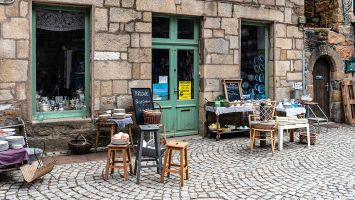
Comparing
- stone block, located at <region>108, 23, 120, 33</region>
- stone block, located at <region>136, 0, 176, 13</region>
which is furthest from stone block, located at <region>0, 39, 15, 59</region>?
stone block, located at <region>136, 0, 176, 13</region>

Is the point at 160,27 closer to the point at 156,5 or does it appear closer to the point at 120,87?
the point at 156,5

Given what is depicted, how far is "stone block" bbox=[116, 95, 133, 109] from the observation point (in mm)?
7125

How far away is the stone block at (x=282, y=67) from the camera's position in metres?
9.14

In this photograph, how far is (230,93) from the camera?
331 inches

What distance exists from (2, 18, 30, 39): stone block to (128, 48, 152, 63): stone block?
6.08 feet

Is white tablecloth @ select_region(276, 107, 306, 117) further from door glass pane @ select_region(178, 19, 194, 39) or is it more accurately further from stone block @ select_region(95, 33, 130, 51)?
stone block @ select_region(95, 33, 130, 51)

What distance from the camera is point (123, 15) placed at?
7117 mm

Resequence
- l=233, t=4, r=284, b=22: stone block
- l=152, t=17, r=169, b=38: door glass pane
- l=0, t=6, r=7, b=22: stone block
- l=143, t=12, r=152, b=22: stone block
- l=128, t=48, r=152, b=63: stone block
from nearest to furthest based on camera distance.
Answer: l=0, t=6, r=7, b=22: stone block, l=128, t=48, r=152, b=63: stone block, l=143, t=12, r=152, b=22: stone block, l=152, t=17, r=169, b=38: door glass pane, l=233, t=4, r=284, b=22: stone block

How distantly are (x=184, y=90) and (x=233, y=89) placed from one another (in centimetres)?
114

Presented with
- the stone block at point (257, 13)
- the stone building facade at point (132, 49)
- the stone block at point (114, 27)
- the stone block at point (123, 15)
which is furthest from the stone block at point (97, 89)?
the stone block at point (257, 13)

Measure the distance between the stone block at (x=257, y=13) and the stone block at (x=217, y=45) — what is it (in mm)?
689

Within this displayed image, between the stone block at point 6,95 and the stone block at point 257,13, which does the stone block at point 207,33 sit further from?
the stone block at point 6,95

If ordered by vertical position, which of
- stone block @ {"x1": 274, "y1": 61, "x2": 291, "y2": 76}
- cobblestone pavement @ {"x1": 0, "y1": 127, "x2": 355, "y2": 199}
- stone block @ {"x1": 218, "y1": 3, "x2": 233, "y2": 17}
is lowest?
cobblestone pavement @ {"x1": 0, "y1": 127, "x2": 355, "y2": 199}

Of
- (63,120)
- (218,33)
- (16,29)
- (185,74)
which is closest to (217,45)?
(218,33)
